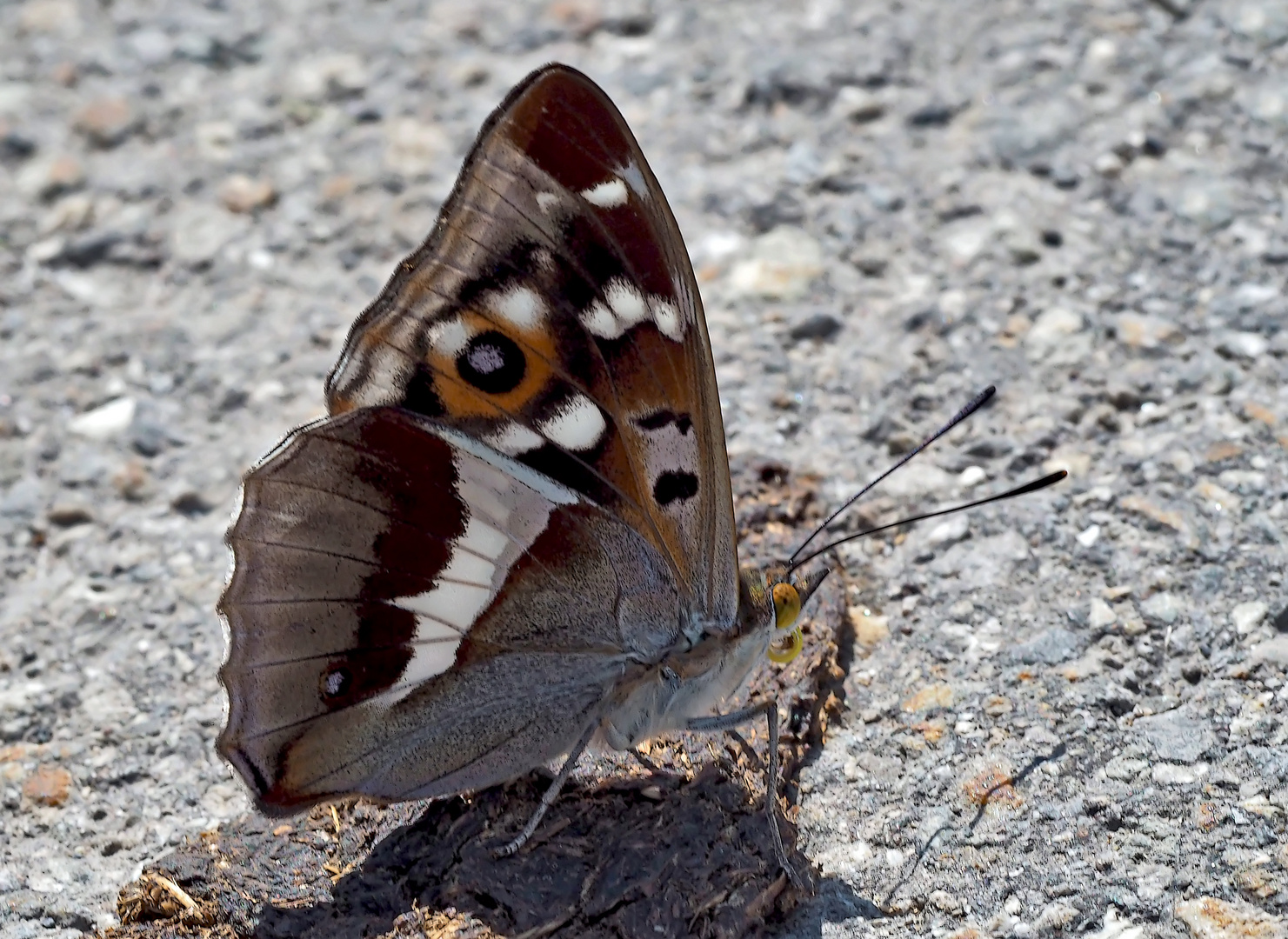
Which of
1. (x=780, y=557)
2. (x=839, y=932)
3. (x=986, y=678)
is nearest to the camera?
(x=839, y=932)

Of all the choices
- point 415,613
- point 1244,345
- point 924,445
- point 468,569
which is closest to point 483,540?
point 468,569

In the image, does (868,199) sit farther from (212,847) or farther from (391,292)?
(212,847)

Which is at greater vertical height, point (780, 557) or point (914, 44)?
point (914, 44)

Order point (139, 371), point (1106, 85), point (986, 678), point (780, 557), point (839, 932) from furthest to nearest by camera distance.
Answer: point (1106, 85) → point (139, 371) → point (780, 557) → point (986, 678) → point (839, 932)

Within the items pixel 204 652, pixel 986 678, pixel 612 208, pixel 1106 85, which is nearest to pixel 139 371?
pixel 204 652

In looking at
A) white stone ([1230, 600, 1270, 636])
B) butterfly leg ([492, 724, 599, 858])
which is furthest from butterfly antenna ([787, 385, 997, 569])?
white stone ([1230, 600, 1270, 636])
